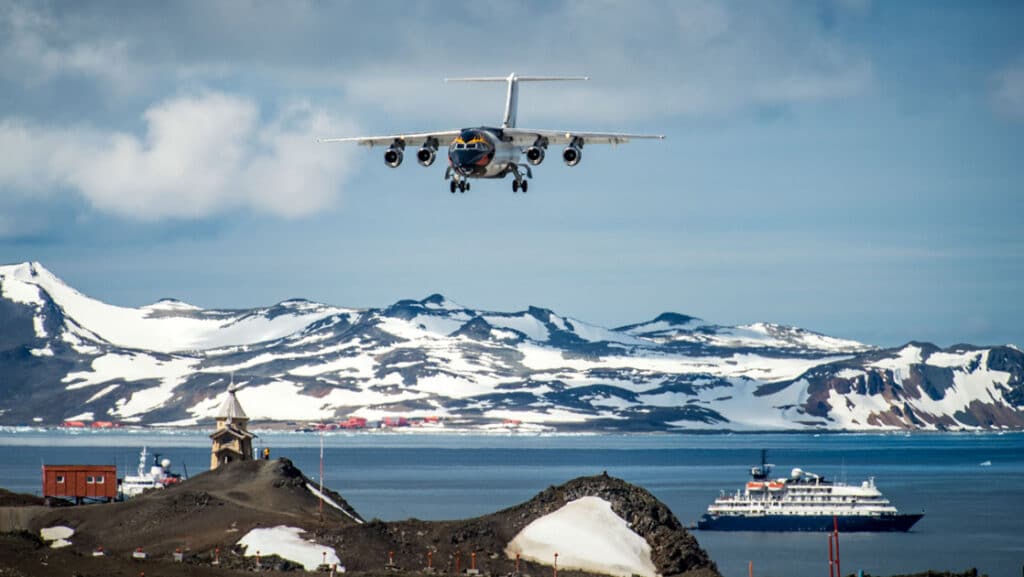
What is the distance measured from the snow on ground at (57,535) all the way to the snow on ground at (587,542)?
27043 mm

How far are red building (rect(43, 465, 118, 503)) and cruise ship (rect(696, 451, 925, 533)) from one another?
68679mm

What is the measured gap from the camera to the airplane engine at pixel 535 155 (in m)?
79.9

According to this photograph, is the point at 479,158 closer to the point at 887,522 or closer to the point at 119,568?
the point at 119,568

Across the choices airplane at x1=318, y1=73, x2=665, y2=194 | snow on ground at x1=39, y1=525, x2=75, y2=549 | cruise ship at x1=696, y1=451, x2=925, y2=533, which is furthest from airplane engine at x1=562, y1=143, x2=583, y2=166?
cruise ship at x1=696, y1=451, x2=925, y2=533

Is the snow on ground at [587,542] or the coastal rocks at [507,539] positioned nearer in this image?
the snow on ground at [587,542]

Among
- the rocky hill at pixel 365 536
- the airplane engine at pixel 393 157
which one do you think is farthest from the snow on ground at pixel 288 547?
the airplane engine at pixel 393 157

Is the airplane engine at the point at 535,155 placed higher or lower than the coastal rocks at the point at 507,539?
higher

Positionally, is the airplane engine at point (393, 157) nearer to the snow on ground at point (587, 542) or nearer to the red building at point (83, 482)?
the snow on ground at point (587, 542)

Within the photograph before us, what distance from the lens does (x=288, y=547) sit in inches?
3238

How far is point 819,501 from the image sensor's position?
158125 millimetres

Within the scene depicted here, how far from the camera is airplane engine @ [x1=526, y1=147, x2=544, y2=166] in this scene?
79938mm

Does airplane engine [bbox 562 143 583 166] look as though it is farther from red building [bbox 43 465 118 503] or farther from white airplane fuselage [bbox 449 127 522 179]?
red building [bbox 43 465 118 503]

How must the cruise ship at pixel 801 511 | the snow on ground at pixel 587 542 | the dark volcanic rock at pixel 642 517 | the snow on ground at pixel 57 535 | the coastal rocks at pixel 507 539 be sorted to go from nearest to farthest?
the snow on ground at pixel 587 542 < the coastal rocks at pixel 507 539 < the dark volcanic rock at pixel 642 517 < the snow on ground at pixel 57 535 < the cruise ship at pixel 801 511

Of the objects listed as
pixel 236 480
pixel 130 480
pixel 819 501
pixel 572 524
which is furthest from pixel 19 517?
pixel 819 501
